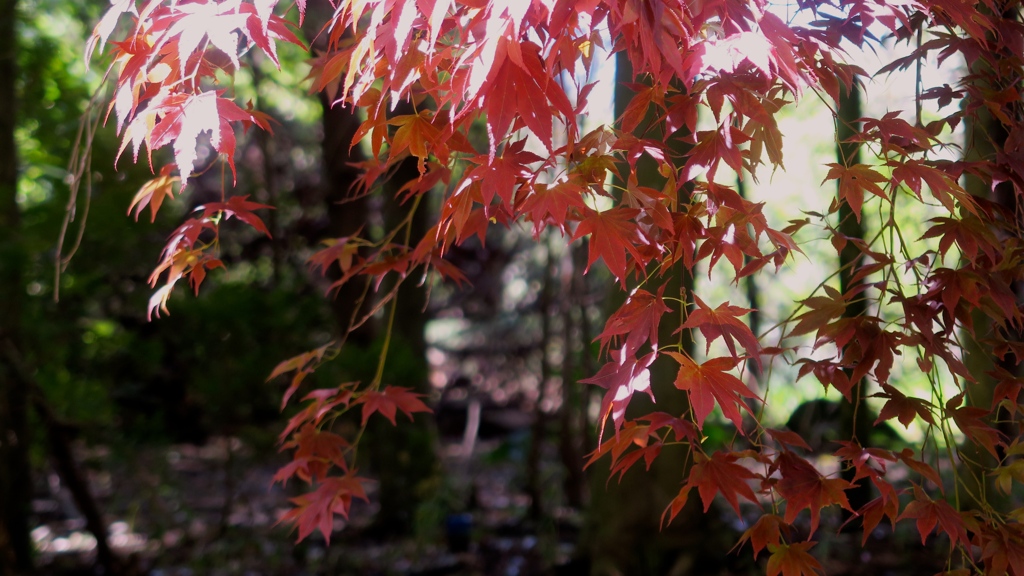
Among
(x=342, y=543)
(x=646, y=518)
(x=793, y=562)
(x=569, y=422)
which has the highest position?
(x=793, y=562)

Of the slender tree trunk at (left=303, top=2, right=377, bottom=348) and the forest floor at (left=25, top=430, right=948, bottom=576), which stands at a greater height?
the slender tree trunk at (left=303, top=2, right=377, bottom=348)

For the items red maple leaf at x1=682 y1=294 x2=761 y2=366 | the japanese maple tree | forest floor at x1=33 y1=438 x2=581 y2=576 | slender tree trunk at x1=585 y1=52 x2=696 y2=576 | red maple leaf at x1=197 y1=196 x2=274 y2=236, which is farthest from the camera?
forest floor at x1=33 y1=438 x2=581 y2=576

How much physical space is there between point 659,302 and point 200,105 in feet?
2.41

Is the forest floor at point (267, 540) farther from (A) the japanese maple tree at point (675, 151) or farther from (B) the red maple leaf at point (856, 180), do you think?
(B) the red maple leaf at point (856, 180)

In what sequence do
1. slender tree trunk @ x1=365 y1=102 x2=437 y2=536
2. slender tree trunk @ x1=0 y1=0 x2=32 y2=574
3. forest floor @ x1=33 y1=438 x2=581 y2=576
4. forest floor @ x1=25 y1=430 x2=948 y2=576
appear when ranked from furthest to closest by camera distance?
slender tree trunk @ x1=365 y1=102 x2=437 y2=536 < forest floor @ x1=33 y1=438 x2=581 y2=576 < forest floor @ x1=25 y1=430 x2=948 y2=576 < slender tree trunk @ x1=0 y1=0 x2=32 y2=574

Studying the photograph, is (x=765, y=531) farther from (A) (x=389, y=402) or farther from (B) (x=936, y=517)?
(A) (x=389, y=402)

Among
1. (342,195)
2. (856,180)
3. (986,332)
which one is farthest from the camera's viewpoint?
(342,195)

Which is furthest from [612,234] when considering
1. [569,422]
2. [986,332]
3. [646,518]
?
[569,422]

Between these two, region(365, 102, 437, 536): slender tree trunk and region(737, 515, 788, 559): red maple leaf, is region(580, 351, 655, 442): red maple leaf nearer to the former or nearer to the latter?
region(737, 515, 788, 559): red maple leaf

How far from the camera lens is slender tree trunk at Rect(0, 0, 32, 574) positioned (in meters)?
3.22

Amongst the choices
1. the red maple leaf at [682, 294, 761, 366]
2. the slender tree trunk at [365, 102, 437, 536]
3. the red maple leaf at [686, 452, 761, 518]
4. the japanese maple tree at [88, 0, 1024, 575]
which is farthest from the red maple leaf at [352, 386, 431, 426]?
the slender tree trunk at [365, 102, 437, 536]

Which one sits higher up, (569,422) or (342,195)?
(342,195)

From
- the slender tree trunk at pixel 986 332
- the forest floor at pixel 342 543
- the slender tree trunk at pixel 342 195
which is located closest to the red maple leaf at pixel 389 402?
the slender tree trunk at pixel 986 332

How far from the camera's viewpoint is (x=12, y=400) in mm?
3330
